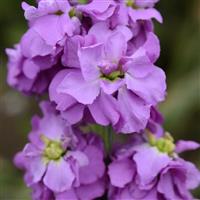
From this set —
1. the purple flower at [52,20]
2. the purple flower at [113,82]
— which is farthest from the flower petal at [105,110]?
the purple flower at [52,20]

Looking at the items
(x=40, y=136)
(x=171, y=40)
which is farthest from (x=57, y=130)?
(x=171, y=40)

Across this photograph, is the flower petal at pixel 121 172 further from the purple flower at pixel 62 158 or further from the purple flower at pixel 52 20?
the purple flower at pixel 52 20

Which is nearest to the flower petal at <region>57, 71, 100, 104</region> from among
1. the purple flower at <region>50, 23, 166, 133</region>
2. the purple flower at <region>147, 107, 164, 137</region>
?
the purple flower at <region>50, 23, 166, 133</region>

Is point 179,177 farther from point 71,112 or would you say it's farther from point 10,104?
point 10,104

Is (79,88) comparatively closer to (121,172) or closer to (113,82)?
(113,82)

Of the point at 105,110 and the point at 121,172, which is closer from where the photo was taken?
the point at 105,110

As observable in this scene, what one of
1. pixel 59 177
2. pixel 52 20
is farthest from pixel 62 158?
pixel 52 20
